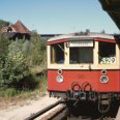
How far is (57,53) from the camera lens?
14.6m

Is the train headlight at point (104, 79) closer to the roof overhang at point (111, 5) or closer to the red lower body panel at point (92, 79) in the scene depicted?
the red lower body panel at point (92, 79)

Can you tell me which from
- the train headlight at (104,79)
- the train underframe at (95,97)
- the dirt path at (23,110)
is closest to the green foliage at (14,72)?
the dirt path at (23,110)

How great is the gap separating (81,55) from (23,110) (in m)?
3.06

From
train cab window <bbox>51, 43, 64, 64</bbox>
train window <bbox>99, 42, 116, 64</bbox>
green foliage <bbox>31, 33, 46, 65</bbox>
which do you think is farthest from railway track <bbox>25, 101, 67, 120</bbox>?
green foliage <bbox>31, 33, 46, 65</bbox>

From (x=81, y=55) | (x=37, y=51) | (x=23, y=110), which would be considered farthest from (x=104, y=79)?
(x=37, y=51)

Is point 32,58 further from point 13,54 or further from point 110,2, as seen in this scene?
point 110,2

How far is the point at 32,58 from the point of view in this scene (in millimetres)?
31531

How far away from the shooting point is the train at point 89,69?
45.3 feet

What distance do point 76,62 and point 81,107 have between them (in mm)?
2217

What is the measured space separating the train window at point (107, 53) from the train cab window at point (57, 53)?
50.9 inches

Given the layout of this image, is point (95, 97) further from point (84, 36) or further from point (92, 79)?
point (84, 36)

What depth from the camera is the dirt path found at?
14358mm

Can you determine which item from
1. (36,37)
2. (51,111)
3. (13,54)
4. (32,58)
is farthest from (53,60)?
(36,37)

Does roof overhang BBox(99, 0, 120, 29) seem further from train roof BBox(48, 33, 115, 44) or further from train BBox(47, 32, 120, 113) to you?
train BBox(47, 32, 120, 113)
